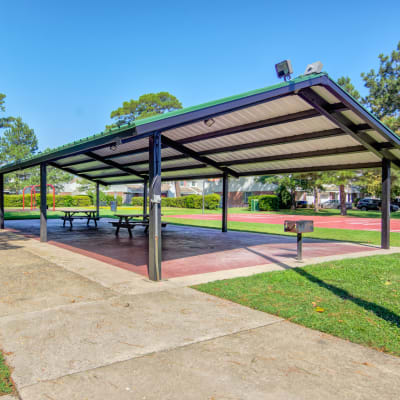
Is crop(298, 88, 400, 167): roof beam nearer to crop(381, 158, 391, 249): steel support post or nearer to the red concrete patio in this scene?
crop(381, 158, 391, 249): steel support post

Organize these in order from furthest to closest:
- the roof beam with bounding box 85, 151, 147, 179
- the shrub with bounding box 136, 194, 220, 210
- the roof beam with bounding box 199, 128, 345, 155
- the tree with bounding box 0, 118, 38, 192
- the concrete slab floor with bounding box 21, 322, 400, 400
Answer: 1. the tree with bounding box 0, 118, 38, 192
2. the shrub with bounding box 136, 194, 220, 210
3. the roof beam with bounding box 85, 151, 147, 179
4. the roof beam with bounding box 199, 128, 345, 155
5. the concrete slab floor with bounding box 21, 322, 400, 400

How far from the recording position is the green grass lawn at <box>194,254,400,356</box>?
13.7 ft

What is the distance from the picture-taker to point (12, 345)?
3.69 meters

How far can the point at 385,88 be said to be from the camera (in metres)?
34.6

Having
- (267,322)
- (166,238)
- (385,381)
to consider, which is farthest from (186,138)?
(385,381)

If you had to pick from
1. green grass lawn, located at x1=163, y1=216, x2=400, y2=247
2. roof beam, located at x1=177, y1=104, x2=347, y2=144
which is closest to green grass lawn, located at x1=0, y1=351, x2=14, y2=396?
roof beam, located at x1=177, y1=104, x2=347, y2=144

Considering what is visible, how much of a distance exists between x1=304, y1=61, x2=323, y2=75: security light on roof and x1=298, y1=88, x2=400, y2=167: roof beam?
1.67 ft

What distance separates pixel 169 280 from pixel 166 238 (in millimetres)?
6880

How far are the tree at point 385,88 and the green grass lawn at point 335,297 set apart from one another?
3092 cm

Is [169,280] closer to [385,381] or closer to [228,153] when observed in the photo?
[385,381]

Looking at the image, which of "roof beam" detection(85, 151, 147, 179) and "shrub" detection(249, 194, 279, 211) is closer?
"roof beam" detection(85, 151, 147, 179)

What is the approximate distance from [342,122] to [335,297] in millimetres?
4908

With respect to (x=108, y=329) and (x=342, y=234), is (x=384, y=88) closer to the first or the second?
(x=342, y=234)

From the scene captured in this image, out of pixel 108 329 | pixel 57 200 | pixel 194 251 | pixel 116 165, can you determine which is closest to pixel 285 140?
pixel 194 251
